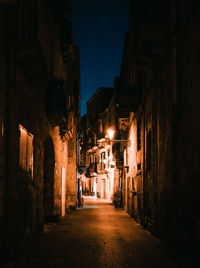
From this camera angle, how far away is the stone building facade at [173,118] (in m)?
6.53

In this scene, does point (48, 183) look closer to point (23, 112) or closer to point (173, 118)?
point (23, 112)

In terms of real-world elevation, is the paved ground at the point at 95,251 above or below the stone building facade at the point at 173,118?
below

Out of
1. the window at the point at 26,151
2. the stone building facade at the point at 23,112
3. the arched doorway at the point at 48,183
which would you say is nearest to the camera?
the stone building facade at the point at 23,112

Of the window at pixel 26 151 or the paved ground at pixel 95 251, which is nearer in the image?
the paved ground at pixel 95 251

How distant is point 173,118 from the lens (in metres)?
8.09

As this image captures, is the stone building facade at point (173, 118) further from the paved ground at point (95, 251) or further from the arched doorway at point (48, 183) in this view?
the arched doorway at point (48, 183)

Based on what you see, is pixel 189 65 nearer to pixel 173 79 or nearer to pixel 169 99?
pixel 173 79

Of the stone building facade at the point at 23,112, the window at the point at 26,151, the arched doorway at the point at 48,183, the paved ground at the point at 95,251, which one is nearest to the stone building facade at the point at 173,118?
the paved ground at the point at 95,251

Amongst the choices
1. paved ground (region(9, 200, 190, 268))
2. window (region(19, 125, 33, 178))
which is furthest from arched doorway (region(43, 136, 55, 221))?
window (region(19, 125, 33, 178))

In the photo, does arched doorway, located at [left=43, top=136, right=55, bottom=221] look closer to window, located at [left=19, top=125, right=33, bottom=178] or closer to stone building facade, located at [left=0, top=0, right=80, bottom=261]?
stone building facade, located at [left=0, top=0, right=80, bottom=261]

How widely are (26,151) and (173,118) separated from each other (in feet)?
13.3

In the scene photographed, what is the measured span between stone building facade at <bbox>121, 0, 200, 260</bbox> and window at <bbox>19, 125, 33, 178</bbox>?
3909 millimetres

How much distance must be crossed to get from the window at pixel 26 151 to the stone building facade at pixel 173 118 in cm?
391

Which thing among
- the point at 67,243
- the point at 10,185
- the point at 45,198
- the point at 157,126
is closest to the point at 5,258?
the point at 10,185
